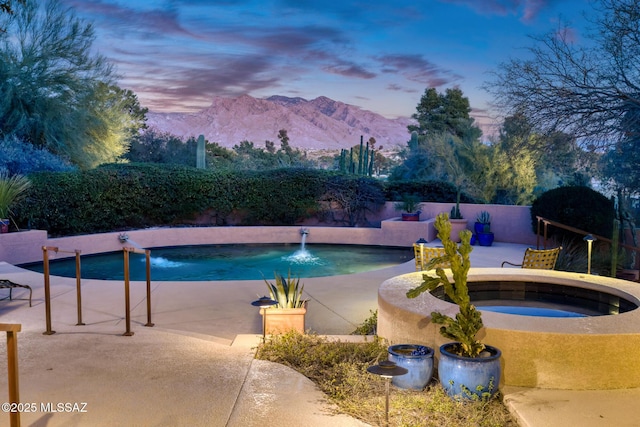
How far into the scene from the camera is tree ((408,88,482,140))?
32.6 m

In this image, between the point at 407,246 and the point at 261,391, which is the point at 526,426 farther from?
the point at 407,246

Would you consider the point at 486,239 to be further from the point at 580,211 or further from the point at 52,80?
the point at 52,80

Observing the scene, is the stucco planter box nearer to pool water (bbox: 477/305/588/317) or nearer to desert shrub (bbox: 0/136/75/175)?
pool water (bbox: 477/305/588/317)

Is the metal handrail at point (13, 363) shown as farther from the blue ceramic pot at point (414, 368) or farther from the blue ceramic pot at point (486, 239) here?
the blue ceramic pot at point (486, 239)

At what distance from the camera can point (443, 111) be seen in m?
33.3

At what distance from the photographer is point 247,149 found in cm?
3931

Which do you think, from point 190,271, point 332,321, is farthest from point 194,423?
point 190,271

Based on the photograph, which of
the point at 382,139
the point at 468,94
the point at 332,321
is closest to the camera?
the point at 332,321

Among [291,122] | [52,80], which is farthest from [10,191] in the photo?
[291,122]

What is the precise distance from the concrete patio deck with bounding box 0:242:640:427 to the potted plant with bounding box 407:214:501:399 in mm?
249

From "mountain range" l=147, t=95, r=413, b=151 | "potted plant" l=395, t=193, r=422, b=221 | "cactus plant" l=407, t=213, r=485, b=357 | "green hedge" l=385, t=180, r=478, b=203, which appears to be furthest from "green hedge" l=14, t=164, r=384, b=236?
"mountain range" l=147, t=95, r=413, b=151

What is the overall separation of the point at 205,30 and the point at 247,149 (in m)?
13.2

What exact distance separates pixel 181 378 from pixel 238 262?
29.4 ft

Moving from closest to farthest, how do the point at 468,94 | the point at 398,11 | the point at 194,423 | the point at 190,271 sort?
1. the point at 194,423
2. the point at 190,271
3. the point at 398,11
4. the point at 468,94
